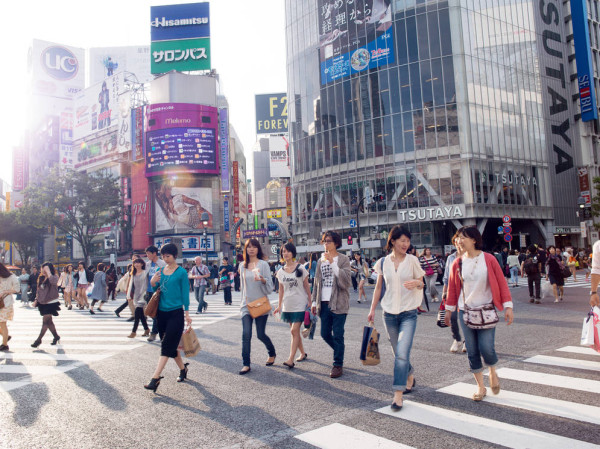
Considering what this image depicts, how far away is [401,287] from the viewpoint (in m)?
5.18

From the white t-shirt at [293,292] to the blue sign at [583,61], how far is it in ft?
174

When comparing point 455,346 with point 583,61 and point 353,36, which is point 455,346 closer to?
point 353,36

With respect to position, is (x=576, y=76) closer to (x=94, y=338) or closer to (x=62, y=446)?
(x=94, y=338)

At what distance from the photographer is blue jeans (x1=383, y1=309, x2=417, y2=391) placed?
192 inches

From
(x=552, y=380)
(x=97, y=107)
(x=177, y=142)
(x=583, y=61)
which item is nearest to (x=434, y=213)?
(x=583, y=61)

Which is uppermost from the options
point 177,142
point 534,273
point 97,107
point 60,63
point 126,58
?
point 126,58

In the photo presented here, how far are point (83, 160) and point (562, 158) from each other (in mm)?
61388

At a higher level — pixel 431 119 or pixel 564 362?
pixel 431 119

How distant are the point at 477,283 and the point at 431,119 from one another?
125 ft

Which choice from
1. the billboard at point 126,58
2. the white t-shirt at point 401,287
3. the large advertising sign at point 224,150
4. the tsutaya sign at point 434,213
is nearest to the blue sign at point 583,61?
the tsutaya sign at point 434,213

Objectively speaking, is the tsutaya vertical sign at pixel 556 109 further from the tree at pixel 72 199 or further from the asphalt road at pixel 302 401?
the tree at pixel 72 199

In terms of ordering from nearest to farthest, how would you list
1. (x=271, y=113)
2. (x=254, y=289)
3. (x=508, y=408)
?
1. (x=508, y=408)
2. (x=254, y=289)
3. (x=271, y=113)

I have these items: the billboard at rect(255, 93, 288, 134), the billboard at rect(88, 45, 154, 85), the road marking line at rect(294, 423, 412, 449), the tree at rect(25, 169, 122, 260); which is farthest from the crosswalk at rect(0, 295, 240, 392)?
the billboard at rect(88, 45, 154, 85)

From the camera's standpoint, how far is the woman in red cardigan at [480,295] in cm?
500
